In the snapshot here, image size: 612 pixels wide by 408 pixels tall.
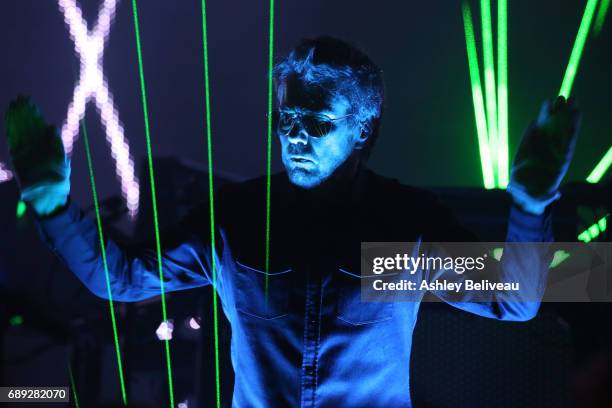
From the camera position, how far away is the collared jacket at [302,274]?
1.82m

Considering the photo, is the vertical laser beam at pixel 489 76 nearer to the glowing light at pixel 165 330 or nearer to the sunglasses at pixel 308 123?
the sunglasses at pixel 308 123

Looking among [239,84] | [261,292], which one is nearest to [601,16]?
[239,84]

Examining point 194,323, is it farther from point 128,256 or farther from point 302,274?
point 302,274

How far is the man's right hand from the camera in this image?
1671 mm

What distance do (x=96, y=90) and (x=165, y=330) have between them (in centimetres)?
245

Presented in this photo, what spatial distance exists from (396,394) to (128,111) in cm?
325

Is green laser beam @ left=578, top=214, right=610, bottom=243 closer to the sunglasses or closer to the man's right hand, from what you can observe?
the sunglasses

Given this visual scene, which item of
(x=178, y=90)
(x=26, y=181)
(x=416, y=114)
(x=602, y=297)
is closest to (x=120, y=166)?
(x=178, y=90)

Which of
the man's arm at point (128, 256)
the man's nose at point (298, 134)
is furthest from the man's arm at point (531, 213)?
the man's arm at point (128, 256)

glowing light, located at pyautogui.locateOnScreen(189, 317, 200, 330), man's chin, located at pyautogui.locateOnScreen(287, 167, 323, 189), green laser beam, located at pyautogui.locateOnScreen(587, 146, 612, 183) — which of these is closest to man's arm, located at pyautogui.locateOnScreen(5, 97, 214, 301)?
man's chin, located at pyautogui.locateOnScreen(287, 167, 323, 189)

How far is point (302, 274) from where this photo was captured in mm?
1957

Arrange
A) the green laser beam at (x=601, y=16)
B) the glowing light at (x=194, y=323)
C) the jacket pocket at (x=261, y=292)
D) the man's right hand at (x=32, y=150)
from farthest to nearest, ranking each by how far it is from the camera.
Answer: the green laser beam at (x=601, y=16)
the glowing light at (x=194, y=323)
the jacket pocket at (x=261, y=292)
the man's right hand at (x=32, y=150)

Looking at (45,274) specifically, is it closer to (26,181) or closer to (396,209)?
(26,181)

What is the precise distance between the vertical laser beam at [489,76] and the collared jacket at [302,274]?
6.19 ft
